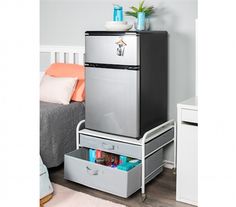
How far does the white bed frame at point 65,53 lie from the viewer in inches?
140

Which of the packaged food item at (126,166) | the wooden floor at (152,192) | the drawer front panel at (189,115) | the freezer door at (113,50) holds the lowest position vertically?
the wooden floor at (152,192)

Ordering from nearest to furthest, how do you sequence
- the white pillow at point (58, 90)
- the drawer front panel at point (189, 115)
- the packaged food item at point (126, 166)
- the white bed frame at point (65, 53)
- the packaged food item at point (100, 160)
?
the drawer front panel at point (189, 115), the packaged food item at point (126, 166), the packaged food item at point (100, 160), the white pillow at point (58, 90), the white bed frame at point (65, 53)

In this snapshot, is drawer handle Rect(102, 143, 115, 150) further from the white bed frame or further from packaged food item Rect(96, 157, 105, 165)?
the white bed frame

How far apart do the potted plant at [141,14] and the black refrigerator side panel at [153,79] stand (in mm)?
151

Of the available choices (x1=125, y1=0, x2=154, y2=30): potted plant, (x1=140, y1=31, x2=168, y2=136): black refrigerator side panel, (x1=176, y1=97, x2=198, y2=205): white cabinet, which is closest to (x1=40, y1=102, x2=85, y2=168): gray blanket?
(x1=140, y1=31, x2=168, y2=136): black refrigerator side panel

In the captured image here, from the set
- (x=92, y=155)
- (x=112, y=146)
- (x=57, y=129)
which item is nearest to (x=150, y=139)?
(x=112, y=146)

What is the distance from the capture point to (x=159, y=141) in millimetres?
2818

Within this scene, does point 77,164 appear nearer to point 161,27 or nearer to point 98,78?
point 98,78

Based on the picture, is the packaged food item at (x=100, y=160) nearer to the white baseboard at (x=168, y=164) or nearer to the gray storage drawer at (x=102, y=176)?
the gray storage drawer at (x=102, y=176)

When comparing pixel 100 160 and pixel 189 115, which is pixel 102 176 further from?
pixel 189 115

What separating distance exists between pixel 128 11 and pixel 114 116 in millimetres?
1017

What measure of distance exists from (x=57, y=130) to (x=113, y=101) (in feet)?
1.89

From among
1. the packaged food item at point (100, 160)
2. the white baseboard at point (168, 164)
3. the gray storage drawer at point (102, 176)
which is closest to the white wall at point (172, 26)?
the white baseboard at point (168, 164)

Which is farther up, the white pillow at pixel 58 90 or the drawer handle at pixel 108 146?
the white pillow at pixel 58 90
